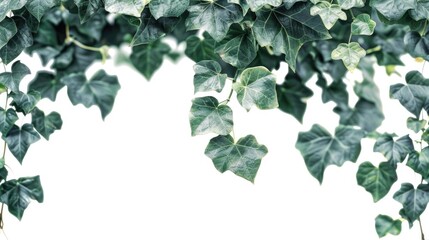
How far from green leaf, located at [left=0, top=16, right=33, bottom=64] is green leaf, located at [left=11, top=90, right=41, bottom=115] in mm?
71

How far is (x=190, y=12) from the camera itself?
1.00 m

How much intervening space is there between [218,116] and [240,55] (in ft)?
0.35

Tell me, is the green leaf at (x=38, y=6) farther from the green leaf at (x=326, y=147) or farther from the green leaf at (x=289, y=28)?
the green leaf at (x=326, y=147)

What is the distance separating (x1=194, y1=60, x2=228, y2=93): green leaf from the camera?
1.01 meters

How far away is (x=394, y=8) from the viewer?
1.00 metres

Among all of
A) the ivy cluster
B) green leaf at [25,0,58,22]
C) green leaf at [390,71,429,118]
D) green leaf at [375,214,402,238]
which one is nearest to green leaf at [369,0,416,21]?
the ivy cluster

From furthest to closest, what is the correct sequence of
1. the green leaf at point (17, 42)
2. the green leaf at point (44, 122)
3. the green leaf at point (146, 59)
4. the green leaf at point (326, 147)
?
the green leaf at point (146, 59)
the green leaf at point (326, 147)
the green leaf at point (44, 122)
the green leaf at point (17, 42)

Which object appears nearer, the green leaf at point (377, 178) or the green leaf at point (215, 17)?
the green leaf at point (215, 17)

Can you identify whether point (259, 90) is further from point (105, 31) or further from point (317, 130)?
point (105, 31)

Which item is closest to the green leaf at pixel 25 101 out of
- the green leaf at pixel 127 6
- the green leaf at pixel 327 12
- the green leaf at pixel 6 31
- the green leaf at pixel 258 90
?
the green leaf at pixel 6 31

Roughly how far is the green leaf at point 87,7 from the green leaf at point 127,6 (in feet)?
0.18

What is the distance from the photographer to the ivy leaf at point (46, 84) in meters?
1.42

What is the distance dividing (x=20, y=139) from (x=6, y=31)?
0.19m

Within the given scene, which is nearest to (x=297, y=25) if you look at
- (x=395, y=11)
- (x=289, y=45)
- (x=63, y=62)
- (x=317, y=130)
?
(x=289, y=45)
